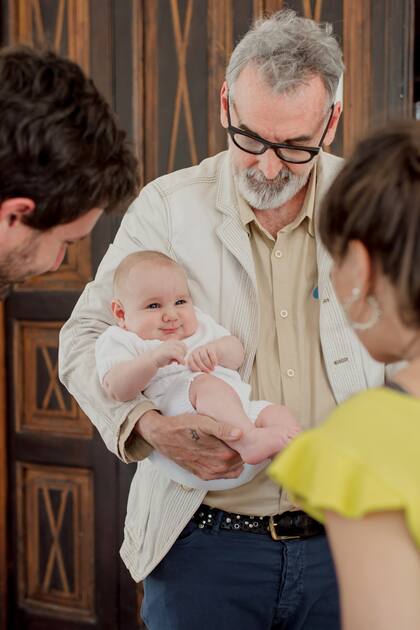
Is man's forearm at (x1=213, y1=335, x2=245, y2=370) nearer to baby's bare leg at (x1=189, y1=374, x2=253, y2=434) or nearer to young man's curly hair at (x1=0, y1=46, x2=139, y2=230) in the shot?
baby's bare leg at (x1=189, y1=374, x2=253, y2=434)

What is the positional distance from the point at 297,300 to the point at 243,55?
0.59m

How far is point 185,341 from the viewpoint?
1974 millimetres

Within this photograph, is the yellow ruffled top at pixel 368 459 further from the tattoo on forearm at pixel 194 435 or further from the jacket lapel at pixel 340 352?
the jacket lapel at pixel 340 352

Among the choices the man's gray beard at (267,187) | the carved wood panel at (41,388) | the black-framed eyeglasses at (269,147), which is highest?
the black-framed eyeglasses at (269,147)

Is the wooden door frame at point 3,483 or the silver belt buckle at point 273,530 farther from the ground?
the silver belt buckle at point 273,530

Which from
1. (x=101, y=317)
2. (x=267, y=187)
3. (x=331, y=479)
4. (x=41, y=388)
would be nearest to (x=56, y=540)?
(x=41, y=388)

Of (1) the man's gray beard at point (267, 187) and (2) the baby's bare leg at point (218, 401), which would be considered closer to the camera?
(2) the baby's bare leg at point (218, 401)

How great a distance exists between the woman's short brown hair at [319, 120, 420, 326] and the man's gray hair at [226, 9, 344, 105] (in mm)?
906

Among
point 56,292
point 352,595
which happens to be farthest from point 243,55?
point 56,292

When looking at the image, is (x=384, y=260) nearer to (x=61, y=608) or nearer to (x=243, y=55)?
(x=243, y=55)

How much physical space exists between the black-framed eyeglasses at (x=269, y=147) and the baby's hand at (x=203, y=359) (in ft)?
1.55

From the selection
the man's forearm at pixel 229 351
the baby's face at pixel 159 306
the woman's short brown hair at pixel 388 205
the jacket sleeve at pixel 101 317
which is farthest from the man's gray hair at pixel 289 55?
the woman's short brown hair at pixel 388 205

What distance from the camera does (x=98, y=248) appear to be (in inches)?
131

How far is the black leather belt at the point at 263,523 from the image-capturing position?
1914mm
